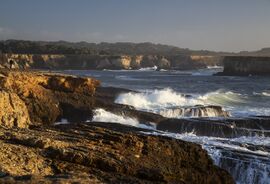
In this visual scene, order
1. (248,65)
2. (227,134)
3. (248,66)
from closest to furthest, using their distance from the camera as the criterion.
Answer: (227,134)
(248,66)
(248,65)

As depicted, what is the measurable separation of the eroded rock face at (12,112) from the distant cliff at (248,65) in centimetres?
7329

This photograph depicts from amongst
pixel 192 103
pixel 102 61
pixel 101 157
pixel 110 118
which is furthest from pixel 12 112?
pixel 102 61

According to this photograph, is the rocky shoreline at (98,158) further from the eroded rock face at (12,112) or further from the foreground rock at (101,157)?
the eroded rock face at (12,112)

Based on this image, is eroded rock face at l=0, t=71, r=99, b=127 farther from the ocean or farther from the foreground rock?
the foreground rock

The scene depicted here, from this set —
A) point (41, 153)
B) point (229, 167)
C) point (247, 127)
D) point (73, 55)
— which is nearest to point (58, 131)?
point (41, 153)

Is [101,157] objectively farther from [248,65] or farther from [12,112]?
[248,65]

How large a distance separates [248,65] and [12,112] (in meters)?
77.1

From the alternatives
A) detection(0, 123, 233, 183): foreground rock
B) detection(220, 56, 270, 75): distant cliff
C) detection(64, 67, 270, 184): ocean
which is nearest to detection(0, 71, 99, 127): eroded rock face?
detection(64, 67, 270, 184): ocean

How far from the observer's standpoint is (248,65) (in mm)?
90125

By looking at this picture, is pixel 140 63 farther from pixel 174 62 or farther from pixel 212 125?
pixel 212 125

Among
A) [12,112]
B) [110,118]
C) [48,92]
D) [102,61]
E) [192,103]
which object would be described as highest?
[12,112]

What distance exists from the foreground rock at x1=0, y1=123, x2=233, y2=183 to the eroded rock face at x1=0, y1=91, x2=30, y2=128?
4.33 m

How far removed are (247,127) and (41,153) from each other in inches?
631

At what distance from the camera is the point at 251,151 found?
16656mm
